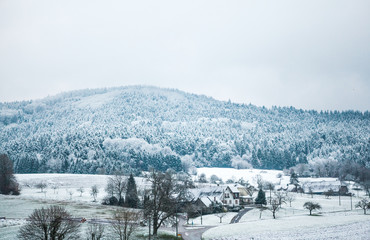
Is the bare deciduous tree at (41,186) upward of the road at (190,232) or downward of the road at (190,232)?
upward

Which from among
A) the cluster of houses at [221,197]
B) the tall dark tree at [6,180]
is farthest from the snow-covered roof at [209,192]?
the tall dark tree at [6,180]

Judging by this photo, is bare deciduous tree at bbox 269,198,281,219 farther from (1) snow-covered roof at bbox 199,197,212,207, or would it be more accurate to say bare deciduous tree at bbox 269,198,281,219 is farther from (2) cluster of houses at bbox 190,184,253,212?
(1) snow-covered roof at bbox 199,197,212,207

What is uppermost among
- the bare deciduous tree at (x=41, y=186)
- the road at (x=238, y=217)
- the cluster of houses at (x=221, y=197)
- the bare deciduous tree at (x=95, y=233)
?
Answer: the bare deciduous tree at (x=95, y=233)

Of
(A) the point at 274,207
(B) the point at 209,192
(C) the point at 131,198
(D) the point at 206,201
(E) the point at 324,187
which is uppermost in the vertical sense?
(C) the point at 131,198

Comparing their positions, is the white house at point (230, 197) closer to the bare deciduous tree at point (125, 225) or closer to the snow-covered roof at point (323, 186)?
the snow-covered roof at point (323, 186)

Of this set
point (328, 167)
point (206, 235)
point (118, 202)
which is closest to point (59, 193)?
point (118, 202)

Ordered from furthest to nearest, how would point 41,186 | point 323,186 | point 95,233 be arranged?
point 323,186
point 41,186
point 95,233

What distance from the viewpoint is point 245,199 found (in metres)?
104

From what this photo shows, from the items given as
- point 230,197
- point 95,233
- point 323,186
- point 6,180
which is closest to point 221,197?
point 230,197

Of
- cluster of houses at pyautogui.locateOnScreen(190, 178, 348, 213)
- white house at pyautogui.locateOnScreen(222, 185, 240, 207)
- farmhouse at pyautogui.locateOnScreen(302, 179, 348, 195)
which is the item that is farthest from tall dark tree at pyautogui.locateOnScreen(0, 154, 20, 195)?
farmhouse at pyautogui.locateOnScreen(302, 179, 348, 195)

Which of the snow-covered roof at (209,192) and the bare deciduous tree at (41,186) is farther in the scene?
the snow-covered roof at (209,192)

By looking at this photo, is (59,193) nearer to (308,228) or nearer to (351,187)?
(308,228)

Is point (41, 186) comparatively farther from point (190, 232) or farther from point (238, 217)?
point (190, 232)

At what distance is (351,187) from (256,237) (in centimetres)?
10996
